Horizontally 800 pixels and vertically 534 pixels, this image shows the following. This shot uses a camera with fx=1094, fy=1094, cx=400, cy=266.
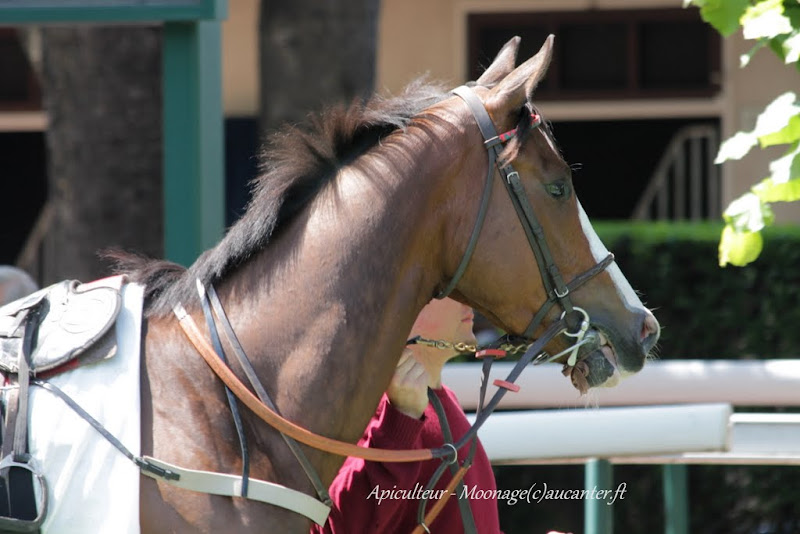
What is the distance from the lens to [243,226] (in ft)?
8.05

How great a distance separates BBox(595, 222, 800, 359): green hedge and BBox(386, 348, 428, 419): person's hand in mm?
3252

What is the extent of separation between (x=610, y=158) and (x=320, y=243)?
21.3 ft

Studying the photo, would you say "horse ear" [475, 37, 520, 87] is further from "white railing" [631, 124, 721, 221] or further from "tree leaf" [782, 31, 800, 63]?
"white railing" [631, 124, 721, 221]

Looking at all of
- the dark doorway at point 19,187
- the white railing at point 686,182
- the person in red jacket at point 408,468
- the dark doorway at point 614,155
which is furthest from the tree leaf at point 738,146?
the dark doorway at point 19,187

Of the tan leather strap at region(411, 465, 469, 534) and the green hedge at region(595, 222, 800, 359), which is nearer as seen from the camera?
the tan leather strap at region(411, 465, 469, 534)

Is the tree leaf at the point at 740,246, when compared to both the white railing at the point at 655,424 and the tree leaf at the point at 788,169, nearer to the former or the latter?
the tree leaf at the point at 788,169

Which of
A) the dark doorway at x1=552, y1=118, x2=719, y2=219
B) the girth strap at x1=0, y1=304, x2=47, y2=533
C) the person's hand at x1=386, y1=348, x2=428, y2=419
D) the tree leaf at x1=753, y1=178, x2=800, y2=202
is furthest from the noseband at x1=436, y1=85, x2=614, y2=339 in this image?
the dark doorway at x1=552, y1=118, x2=719, y2=219

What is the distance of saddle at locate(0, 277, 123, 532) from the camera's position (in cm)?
216

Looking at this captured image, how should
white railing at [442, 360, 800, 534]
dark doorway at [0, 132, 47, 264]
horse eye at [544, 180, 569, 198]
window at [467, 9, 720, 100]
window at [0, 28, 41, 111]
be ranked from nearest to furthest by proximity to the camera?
horse eye at [544, 180, 569, 198]
white railing at [442, 360, 800, 534]
window at [467, 9, 720, 100]
window at [0, 28, 41, 111]
dark doorway at [0, 132, 47, 264]

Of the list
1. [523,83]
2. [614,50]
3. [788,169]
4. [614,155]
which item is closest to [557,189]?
[523,83]

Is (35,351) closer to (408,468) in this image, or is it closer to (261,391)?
(261,391)

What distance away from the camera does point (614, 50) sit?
324 inches

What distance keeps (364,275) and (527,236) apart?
38 centimetres

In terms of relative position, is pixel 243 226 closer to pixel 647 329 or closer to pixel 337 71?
pixel 647 329
